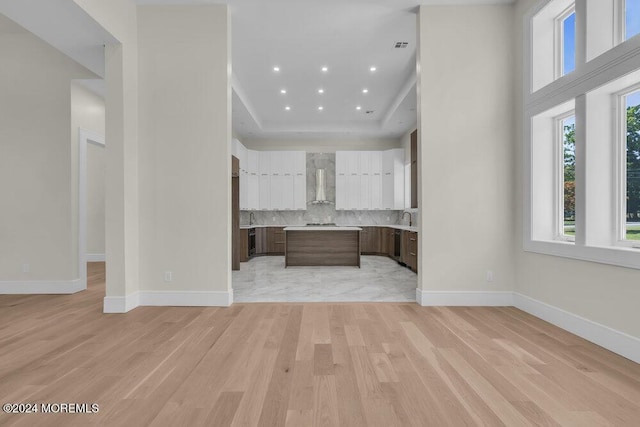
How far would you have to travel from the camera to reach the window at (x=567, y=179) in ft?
10.8

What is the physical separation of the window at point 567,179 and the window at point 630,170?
596 millimetres

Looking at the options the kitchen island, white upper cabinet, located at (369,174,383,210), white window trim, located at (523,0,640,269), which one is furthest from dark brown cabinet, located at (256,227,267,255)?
white window trim, located at (523,0,640,269)

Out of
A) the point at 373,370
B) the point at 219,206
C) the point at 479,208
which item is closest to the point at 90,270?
the point at 219,206

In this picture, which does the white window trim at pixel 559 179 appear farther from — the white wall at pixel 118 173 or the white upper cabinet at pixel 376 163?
the white upper cabinet at pixel 376 163

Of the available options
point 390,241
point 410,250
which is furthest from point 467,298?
point 390,241

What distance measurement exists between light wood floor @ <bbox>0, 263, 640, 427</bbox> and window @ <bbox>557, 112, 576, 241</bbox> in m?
1.02

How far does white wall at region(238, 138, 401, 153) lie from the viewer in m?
9.21

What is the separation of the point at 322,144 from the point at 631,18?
717cm

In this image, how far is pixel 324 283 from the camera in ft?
16.8

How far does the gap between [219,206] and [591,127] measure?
3.63 m

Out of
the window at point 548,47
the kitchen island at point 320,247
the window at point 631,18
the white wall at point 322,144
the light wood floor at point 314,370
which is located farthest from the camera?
the white wall at point 322,144

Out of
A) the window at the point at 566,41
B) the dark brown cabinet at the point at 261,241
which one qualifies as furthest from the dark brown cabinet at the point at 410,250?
the dark brown cabinet at the point at 261,241

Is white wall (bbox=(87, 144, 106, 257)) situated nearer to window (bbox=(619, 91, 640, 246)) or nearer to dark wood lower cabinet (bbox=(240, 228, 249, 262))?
dark wood lower cabinet (bbox=(240, 228, 249, 262))

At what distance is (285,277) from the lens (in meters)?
5.64
